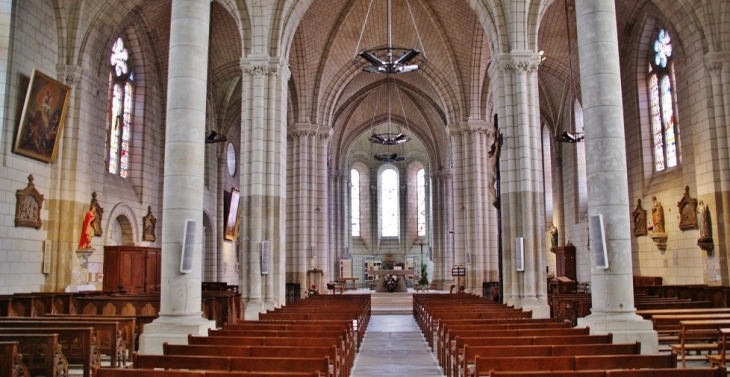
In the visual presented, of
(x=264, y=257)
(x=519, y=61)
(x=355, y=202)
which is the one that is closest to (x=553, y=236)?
(x=519, y=61)

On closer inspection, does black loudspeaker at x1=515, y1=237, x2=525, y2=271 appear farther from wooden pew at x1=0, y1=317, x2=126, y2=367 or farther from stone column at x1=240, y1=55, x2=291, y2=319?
wooden pew at x1=0, y1=317, x2=126, y2=367

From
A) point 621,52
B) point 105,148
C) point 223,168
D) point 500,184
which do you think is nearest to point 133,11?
point 105,148

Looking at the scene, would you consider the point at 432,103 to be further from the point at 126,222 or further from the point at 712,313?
the point at 712,313

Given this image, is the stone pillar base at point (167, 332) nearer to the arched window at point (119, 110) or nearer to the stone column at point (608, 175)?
the stone column at point (608, 175)

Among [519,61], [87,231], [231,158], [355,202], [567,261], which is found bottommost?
[567,261]

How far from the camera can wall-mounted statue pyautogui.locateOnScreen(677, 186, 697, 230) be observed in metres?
19.3

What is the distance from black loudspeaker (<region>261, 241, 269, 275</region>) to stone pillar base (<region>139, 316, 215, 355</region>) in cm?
787

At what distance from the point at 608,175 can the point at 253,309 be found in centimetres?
1095

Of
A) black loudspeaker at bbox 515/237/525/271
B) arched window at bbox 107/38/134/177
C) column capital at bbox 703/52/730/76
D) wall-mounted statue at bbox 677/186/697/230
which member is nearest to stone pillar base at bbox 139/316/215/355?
black loudspeaker at bbox 515/237/525/271

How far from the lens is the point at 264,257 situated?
17297 mm

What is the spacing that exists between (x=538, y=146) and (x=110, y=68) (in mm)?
14799

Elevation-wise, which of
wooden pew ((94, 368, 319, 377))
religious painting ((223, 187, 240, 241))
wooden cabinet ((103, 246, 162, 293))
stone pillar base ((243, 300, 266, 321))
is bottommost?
stone pillar base ((243, 300, 266, 321))

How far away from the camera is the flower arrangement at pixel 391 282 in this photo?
32.9 m

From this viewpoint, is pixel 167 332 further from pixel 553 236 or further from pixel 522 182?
pixel 553 236
